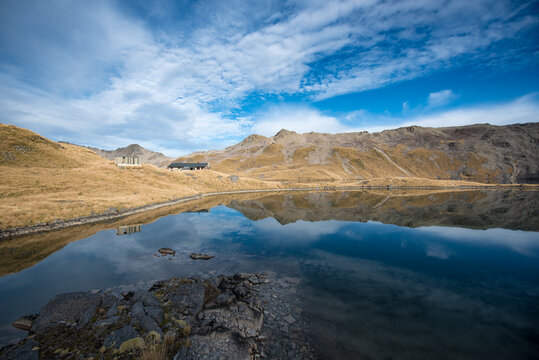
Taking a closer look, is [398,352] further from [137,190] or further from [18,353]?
[137,190]

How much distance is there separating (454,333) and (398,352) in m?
3.85

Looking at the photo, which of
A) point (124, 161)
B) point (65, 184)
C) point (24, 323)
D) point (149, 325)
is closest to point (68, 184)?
point (65, 184)

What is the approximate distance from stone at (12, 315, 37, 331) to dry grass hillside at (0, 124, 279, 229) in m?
24.1

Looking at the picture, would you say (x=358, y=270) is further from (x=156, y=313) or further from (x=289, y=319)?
(x=156, y=313)

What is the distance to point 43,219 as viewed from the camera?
29.9 meters

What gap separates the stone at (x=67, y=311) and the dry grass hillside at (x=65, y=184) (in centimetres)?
2534

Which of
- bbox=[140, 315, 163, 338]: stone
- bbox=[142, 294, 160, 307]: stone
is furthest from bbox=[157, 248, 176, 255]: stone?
bbox=[140, 315, 163, 338]: stone

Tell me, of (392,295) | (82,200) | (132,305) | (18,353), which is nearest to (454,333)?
(392,295)

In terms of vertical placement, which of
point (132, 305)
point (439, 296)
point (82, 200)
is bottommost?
point (439, 296)

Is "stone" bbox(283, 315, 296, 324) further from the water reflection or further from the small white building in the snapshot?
the small white building

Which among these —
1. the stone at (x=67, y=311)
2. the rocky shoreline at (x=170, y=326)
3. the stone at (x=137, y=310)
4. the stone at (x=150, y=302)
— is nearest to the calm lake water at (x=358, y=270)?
the stone at (x=67, y=311)

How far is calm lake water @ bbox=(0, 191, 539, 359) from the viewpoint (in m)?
10.4

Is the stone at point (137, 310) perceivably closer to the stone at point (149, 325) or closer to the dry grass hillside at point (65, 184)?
the stone at point (149, 325)

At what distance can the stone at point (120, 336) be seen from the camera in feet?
28.0
